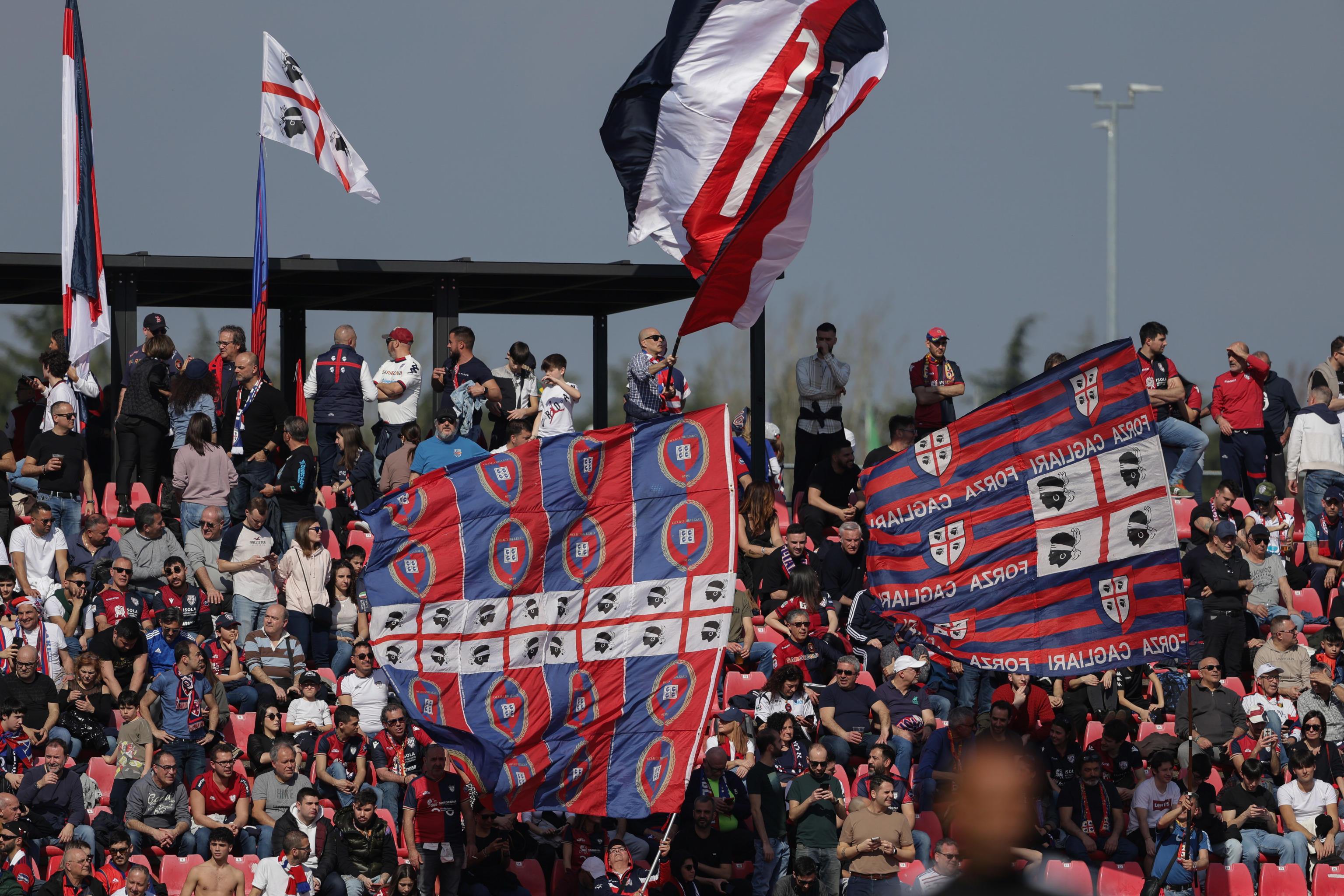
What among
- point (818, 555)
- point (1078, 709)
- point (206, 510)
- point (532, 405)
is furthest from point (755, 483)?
point (206, 510)

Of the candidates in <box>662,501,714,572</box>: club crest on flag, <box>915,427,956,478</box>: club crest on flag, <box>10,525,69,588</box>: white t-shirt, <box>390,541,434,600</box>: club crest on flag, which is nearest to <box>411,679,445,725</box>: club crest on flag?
<box>390,541,434,600</box>: club crest on flag

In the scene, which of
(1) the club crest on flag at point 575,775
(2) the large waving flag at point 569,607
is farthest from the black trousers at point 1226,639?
(1) the club crest on flag at point 575,775

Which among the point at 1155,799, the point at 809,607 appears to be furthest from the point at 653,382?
the point at 1155,799

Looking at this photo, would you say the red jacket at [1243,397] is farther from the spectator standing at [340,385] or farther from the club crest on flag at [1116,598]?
the spectator standing at [340,385]

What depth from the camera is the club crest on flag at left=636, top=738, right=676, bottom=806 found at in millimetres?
12250

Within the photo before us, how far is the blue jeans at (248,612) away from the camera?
54.6 ft

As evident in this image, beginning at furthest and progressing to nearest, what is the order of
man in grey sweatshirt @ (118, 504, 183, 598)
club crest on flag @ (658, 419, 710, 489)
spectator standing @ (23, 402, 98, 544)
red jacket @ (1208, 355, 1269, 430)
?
1. red jacket @ (1208, 355, 1269, 430)
2. spectator standing @ (23, 402, 98, 544)
3. man in grey sweatshirt @ (118, 504, 183, 598)
4. club crest on flag @ (658, 419, 710, 489)

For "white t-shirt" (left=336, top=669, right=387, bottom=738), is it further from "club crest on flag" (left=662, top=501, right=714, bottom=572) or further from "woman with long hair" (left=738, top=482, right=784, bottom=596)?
"woman with long hair" (left=738, top=482, right=784, bottom=596)

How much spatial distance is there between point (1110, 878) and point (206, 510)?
8.94 meters

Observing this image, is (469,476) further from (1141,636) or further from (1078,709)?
(1078,709)

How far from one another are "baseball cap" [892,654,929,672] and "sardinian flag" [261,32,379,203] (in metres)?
8.82

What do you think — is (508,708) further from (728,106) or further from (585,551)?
(728,106)

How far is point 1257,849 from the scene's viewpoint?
49.8 ft

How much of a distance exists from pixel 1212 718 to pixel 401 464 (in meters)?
8.48
